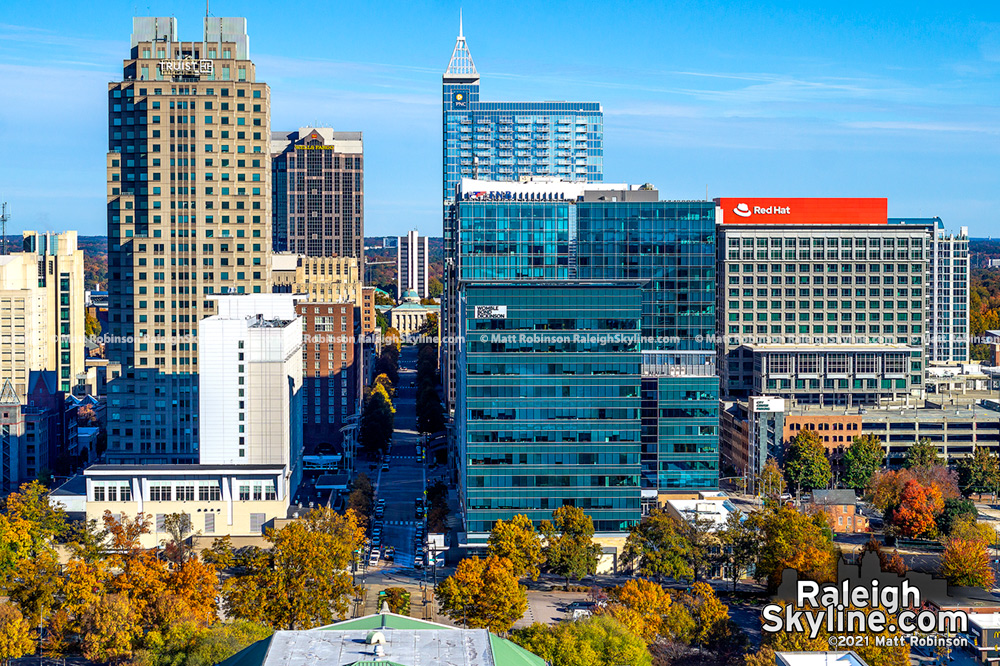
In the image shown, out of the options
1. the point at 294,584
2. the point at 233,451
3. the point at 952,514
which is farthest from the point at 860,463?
the point at 294,584

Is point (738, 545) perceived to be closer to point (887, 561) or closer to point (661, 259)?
point (887, 561)

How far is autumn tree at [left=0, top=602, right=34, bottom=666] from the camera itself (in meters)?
102

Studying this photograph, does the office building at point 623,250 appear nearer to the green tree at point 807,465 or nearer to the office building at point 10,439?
the green tree at point 807,465

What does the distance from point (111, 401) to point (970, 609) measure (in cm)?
11169

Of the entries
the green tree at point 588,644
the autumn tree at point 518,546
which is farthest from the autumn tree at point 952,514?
the green tree at point 588,644

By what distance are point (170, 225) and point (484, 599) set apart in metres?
85.1

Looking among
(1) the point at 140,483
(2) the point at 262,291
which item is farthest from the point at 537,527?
(2) the point at 262,291

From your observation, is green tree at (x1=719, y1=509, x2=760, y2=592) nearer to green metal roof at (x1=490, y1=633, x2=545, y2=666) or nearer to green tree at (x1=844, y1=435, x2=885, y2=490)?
green tree at (x1=844, y1=435, x2=885, y2=490)

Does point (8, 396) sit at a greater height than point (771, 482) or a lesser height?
greater

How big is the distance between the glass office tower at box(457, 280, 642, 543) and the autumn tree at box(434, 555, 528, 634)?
23073mm

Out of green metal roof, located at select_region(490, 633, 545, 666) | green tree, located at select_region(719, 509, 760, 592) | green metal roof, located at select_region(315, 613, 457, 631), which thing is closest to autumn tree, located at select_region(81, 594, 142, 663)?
green metal roof, located at select_region(315, 613, 457, 631)

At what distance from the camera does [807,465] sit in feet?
564

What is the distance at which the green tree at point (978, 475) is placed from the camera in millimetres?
170000

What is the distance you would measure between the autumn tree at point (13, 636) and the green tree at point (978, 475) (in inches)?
4774
